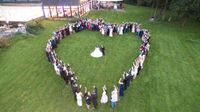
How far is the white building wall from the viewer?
38206 mm

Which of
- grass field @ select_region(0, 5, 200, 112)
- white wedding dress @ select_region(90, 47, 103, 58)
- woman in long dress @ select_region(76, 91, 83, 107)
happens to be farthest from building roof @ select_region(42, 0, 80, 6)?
woman in long dress @ select_region(76, 91, 83, 107)

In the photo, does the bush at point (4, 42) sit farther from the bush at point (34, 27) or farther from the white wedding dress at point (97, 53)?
the white wedding dress at point (97, 53)

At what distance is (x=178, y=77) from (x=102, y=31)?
11351mm

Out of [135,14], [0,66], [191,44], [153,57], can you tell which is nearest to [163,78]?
[153,57]

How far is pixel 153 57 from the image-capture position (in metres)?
25.5

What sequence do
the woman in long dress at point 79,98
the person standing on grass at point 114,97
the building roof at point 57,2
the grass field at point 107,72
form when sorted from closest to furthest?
the person standing on grass at point 114,97
the woman in long dress at point 79,98
the grass field at point 107,72
the building roof at point 57,2

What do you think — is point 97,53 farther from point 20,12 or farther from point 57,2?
point 20,12

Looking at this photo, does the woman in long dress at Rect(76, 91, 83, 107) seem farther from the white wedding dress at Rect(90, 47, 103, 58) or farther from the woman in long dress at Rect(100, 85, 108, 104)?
the white wedding dress at Rect(90, 47, 103, 58)

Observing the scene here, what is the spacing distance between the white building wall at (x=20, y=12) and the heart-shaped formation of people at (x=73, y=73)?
9.22m

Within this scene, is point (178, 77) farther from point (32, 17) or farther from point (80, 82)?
point (32, 17)

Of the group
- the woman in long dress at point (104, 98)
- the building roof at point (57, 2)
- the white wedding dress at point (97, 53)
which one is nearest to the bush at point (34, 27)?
the building roof at point (57, 2)

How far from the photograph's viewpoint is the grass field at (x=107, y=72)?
18.8 meters

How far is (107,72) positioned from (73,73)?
287cm

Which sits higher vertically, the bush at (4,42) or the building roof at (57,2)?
the building roof at (57,2)
